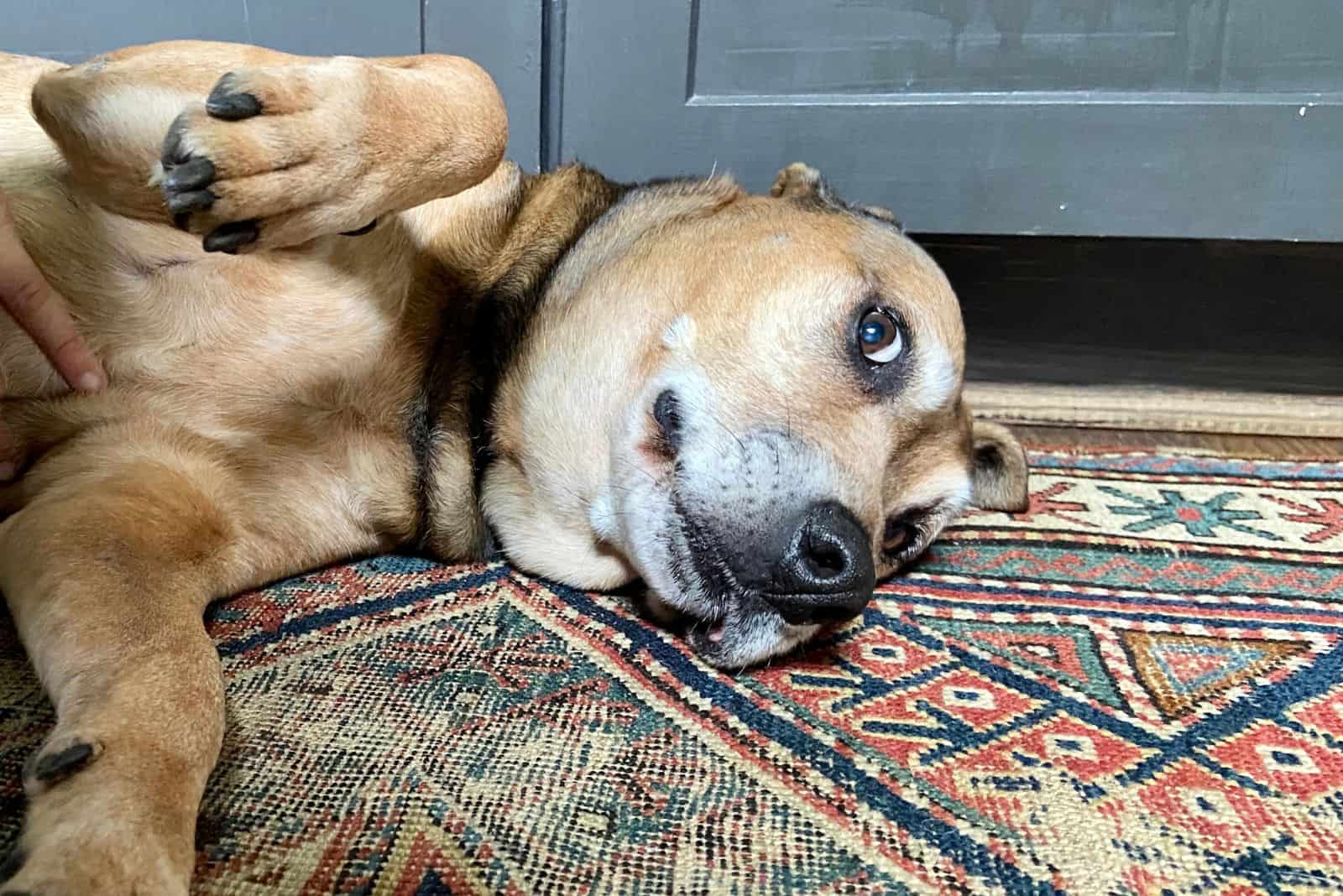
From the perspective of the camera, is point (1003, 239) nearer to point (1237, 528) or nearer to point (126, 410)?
point (1237, 528)

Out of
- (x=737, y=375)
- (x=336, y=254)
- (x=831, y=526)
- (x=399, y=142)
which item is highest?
(x=399, y=142)

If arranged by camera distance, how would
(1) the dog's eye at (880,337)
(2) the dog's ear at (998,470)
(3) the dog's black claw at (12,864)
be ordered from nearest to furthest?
1. (3) the dog's black claw at (12,864)
2. (1) the dog's eye at (880,337)
3. (2) the dog's ear at (998,470)

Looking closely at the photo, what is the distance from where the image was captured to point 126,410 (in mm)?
1755

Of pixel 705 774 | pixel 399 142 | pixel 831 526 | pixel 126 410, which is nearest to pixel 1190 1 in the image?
pixel 831 526

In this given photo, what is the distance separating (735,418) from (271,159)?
2.77 feet

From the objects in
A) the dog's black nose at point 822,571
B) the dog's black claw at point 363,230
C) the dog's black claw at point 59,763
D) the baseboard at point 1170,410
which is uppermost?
the dog's black claw at point 363,230

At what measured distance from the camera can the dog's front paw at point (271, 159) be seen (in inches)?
53.6

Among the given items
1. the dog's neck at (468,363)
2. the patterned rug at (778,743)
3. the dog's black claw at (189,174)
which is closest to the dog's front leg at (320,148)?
the dog's black claw at (189,174)

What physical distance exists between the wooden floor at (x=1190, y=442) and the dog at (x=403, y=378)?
146 cm

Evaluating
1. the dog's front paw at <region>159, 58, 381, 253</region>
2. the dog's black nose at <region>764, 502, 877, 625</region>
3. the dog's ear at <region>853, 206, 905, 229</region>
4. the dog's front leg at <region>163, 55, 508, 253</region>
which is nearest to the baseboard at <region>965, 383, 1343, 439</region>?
the dog's ear at <region>853, 206, 905, 229</region>

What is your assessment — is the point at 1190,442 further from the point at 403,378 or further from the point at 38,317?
the point at 38,317

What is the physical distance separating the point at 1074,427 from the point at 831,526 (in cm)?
235

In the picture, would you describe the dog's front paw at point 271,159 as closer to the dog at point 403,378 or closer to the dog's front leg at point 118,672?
the dog at point 403,378

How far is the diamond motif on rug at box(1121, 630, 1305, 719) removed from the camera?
5.50 ft
